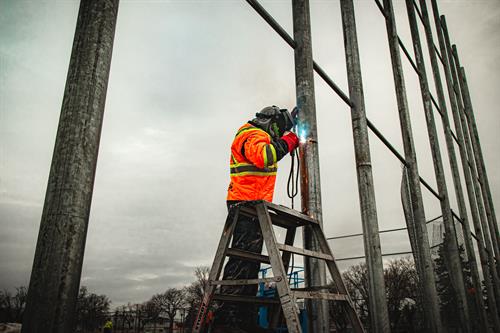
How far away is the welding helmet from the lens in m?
3.07

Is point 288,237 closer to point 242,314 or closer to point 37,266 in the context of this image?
point 242,314

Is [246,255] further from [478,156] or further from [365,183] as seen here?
[478,156]

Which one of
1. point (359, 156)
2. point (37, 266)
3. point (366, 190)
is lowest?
point (37, 266)

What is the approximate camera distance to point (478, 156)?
1317cm

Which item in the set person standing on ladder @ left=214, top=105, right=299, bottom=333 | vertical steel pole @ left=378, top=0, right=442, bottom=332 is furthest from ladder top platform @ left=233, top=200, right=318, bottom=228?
vertical steel pole @ left=378, top=0, right=442, bottom=332

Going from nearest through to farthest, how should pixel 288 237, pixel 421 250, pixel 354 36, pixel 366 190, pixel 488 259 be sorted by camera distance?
1. pixel 288 237
2. pixel 366 190
3. pixel 354 36
4. pixel 421 250
5. pixel 488 259

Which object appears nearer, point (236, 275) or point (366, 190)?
point (236, 275)

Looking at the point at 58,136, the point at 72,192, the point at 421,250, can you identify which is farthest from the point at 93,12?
the point at 421,250

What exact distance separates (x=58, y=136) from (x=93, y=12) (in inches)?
22.8

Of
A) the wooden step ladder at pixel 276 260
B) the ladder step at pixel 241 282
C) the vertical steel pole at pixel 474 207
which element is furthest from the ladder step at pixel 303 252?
the vertical steel pole at pixel 474 207

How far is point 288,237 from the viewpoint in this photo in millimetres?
2732

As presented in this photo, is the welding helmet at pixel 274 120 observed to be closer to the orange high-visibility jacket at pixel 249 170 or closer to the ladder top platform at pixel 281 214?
the orange high-visibility jacket at pixel 249 170

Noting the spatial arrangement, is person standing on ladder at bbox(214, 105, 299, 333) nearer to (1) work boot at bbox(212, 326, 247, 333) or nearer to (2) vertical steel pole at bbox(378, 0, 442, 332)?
(1) work boot at bbox(212, 326, 247, 333)

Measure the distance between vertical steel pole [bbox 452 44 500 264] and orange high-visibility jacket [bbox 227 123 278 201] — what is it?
12.4m
